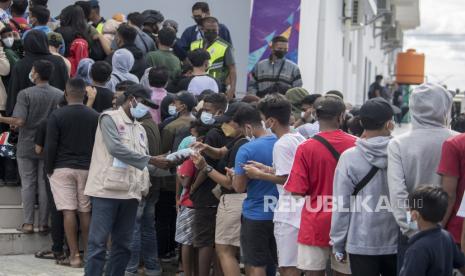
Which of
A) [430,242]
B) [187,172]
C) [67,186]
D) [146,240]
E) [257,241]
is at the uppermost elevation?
[187,172]

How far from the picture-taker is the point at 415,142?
22.1ft

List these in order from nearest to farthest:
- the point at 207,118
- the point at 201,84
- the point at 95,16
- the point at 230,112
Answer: the point at 230,112, the point at 207,118, the point at 201,84, the point at 95,16

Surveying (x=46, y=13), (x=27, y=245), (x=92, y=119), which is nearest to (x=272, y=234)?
(x=92, y=119)

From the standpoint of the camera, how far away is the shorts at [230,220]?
855cm

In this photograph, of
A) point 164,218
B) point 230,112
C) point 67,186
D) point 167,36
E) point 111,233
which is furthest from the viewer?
point 167,36

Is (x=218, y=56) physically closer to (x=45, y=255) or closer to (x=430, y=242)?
(x=45, y=255)

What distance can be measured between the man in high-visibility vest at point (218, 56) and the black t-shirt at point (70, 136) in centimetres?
375

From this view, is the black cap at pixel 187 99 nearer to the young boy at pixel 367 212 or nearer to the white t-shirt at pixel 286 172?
the white t-shirt at pixel 286 172

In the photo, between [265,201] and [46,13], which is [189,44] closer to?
[46,13]

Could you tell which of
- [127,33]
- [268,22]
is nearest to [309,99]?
[127,33]

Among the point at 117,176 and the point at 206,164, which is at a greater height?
the point at 206,164

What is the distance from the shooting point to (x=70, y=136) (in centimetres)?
963

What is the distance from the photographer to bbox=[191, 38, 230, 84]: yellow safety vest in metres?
13.2

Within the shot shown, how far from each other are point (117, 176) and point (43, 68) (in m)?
2.10
